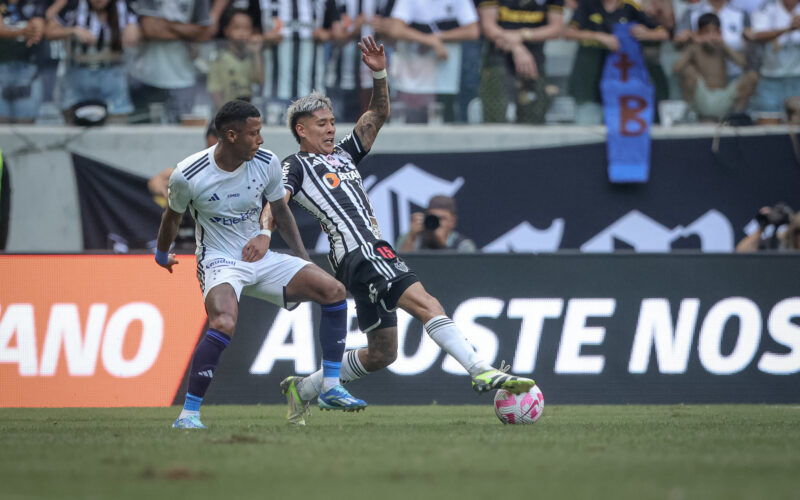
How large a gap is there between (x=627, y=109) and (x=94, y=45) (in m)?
6.46

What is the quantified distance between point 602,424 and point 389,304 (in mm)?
1705

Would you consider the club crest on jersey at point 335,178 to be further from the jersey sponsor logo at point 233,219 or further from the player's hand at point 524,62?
the player's hand at point 524,62

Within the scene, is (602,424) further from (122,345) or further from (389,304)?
(122,345)

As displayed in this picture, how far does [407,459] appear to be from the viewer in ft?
17.9

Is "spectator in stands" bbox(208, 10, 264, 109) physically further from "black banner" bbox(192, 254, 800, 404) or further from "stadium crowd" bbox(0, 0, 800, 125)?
"black banner" bbox(192, 254, 800, 404)

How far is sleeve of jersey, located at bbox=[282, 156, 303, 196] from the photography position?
7.89 metres

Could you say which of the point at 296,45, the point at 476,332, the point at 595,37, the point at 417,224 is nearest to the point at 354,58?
the point at 296,45

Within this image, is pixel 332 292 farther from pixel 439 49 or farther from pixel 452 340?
pixel 439 49

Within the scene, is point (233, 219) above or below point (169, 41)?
below

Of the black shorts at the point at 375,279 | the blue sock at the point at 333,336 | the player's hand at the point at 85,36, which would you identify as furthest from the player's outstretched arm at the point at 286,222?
the player's hand at the point at 85,36

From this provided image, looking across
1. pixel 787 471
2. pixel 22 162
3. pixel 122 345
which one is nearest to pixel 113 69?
pixel 22 162

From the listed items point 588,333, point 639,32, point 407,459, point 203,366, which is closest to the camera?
point 407,459

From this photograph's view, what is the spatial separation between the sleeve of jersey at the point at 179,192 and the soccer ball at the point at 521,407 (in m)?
2.52

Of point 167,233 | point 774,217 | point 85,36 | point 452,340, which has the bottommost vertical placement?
point 774,217
